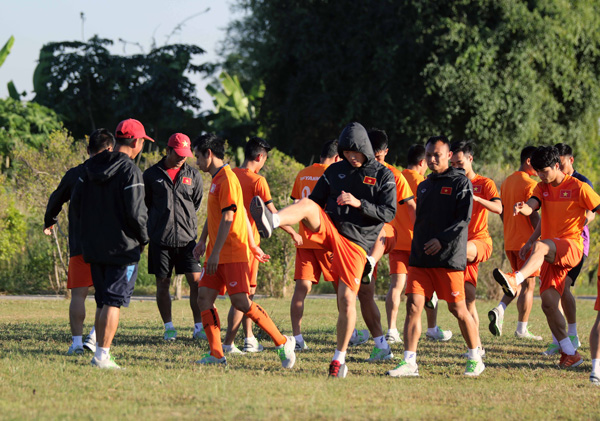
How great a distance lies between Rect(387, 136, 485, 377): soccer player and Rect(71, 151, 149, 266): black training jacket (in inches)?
99.5

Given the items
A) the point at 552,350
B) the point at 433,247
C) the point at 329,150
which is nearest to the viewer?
the point at 433,247

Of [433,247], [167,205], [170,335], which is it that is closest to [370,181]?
[433,247]

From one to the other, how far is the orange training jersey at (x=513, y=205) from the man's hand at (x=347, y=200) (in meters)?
3.95

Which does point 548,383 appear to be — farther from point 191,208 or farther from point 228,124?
point 228,124

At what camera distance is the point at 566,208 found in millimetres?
8227

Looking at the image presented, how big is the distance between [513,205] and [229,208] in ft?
14.8

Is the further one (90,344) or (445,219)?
(90,344)

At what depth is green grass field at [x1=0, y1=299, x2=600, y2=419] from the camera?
5.46 meters

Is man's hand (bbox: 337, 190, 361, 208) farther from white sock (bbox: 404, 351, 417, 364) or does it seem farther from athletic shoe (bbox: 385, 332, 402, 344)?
athletic shoe (bbox: 385, 332, 402, 344)

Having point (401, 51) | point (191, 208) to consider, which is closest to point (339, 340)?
point (191, 208)

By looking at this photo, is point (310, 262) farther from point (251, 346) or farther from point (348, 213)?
point (348, 213)

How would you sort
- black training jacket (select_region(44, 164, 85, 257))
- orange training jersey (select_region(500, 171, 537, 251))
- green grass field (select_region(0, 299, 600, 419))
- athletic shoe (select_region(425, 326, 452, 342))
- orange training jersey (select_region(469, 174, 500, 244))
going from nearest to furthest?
green grass field (select_region(0, 299, 600, 419)) → black training jacket (select_region(44, 164, 85, 257)) → orange training jersey (select_region(469, 174, 500, 244)) → orange training jersey (select_region(500, 171, 537, 251)) → athletic shoe (select_region(425, 326, 452, 342))

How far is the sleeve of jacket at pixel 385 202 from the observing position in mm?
7004

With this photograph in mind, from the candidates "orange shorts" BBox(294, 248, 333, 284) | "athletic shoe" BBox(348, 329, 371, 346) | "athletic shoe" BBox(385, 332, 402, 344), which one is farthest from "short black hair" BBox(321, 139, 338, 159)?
"athletic shoe" BBox(385, 332, 402, 344)
